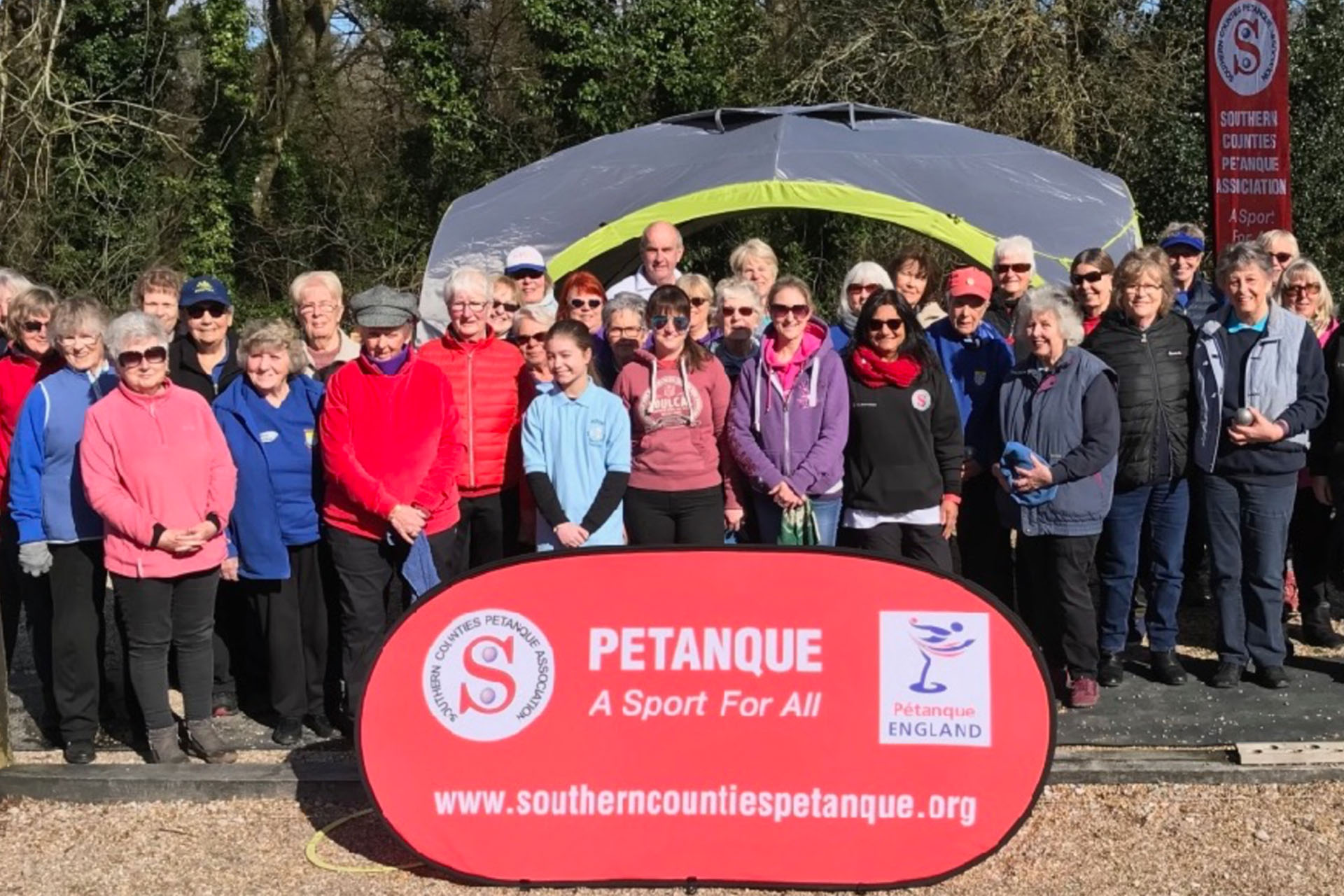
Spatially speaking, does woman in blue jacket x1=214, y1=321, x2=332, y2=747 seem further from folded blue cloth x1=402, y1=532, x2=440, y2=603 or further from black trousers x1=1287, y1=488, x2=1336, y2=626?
black trousers x1=1287, y1=488, x2=1336, y2=626

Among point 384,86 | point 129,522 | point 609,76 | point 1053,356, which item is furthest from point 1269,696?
point 384,86

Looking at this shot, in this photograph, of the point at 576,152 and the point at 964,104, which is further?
the point at 964,104

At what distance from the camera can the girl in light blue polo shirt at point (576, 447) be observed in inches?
213

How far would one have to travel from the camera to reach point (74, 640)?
5.49 metres

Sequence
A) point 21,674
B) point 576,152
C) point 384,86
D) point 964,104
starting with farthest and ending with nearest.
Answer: point 384,86 < point 964,104 < point 576,152 < point 21,674

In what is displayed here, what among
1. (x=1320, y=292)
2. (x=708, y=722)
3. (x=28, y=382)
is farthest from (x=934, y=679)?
(x=28, y=382)

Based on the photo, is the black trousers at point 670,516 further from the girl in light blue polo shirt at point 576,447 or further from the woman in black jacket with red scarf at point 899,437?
the woman in black jacket with red scarf at point 899,437

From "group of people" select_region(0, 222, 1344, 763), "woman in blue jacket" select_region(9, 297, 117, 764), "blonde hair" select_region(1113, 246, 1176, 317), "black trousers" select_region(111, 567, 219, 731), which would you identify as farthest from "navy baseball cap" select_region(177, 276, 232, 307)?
"blonde hair" select_region(1113, 246, 1176, 317)

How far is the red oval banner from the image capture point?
4.19 metres

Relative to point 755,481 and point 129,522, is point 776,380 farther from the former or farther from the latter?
point 129,522

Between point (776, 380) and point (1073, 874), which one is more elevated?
point (776, 380)

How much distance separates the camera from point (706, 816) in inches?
167

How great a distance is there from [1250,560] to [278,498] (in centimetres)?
376

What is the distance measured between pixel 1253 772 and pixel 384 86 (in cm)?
2046
